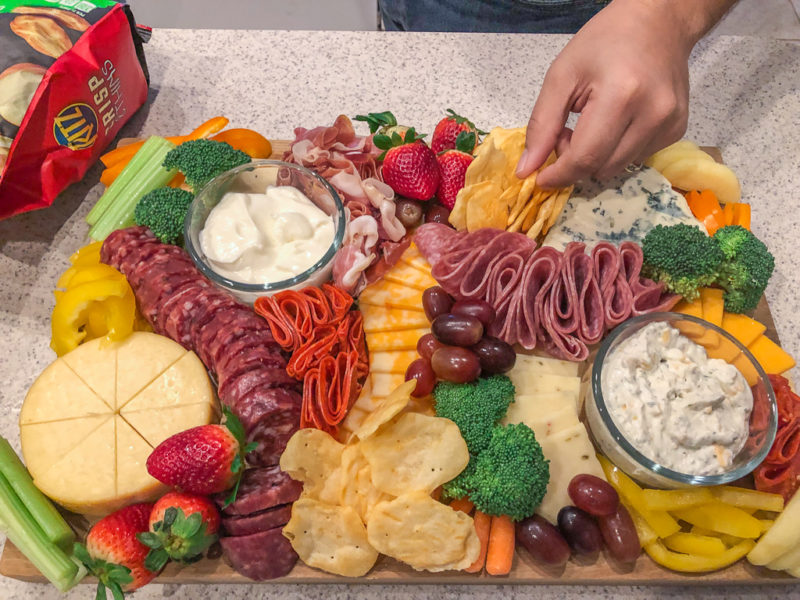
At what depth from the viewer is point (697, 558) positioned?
1.36 metres

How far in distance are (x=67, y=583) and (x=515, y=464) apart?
973mm

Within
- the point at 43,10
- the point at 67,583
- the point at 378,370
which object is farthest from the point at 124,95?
the point at 67,583

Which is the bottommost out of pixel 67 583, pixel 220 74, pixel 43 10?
pixel 67 583

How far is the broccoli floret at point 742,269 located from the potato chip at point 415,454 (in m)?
0.83

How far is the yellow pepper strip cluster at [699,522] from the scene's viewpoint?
1.36 m

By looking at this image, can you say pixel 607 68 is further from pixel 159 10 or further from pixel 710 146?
pixel 159 10

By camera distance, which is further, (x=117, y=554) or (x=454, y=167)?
(x=454, y=167)

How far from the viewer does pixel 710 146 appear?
213cm

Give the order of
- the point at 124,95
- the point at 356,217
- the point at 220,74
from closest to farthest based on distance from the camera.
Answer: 1. the point at 356,217
2. the point at 124,95
3. the point at 220,74

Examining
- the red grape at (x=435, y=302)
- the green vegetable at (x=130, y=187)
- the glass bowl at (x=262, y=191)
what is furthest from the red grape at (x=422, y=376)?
the green vegetable at (x=130, y=187)

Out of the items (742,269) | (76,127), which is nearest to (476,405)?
(742,269)

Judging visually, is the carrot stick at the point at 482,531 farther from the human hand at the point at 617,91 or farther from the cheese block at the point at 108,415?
the human hand at the point at 617,91

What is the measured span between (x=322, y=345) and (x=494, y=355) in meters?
0.40

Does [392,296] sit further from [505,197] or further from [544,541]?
[544,541]
